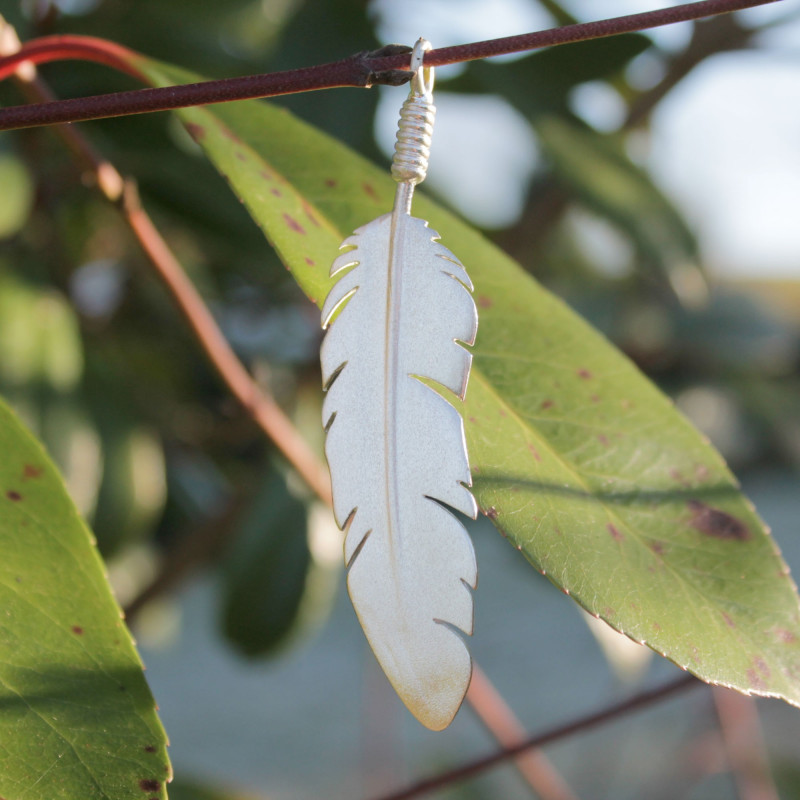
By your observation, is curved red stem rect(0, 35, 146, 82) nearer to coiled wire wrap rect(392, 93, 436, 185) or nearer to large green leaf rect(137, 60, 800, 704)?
large green leaf rect(137, 60, 800, 704)

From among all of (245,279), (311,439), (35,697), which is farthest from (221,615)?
(35,697)

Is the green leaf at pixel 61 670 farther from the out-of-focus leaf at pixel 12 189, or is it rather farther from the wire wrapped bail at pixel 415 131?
the out-of-focus leaf at pixel 12 189

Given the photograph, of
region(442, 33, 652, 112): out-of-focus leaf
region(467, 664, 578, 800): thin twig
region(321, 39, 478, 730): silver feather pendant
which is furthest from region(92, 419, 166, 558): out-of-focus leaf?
region(321, 39, 478, 730): silver feather pendant

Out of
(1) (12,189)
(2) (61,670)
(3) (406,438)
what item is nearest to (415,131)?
(3) (406,438)

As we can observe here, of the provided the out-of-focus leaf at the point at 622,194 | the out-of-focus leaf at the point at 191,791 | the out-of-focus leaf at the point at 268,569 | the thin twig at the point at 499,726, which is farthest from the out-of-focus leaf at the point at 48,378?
the out-of-focus leaf at the point at 622,194

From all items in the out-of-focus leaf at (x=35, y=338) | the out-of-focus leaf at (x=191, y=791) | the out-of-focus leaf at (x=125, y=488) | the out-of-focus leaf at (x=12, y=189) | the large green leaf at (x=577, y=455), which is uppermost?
the out-of-focus leaf at (x=12, y=189)

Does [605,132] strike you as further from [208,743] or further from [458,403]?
[208,743]
